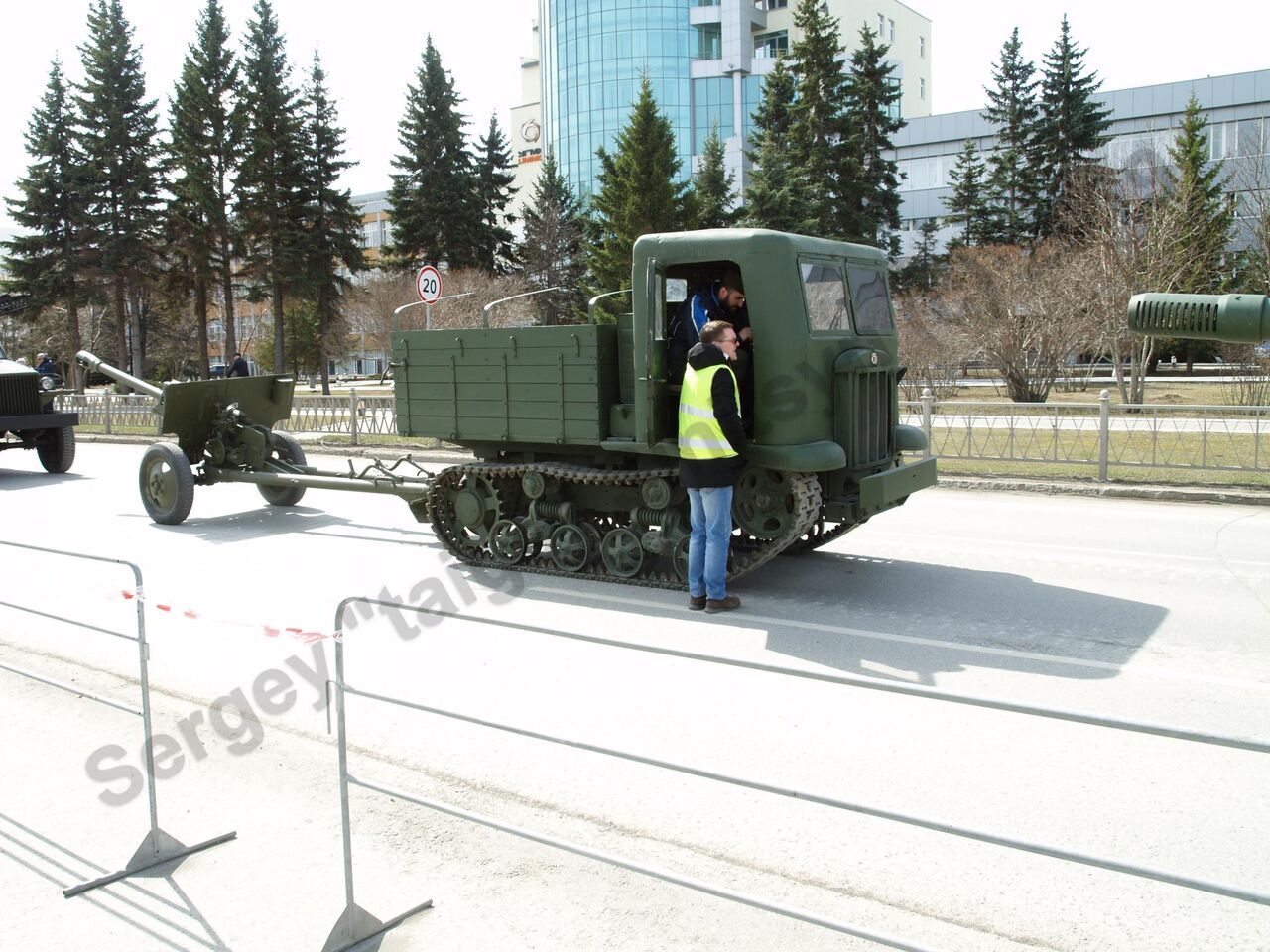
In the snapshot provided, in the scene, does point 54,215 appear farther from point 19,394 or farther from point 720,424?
point 720,424

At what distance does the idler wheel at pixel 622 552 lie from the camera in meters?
8.47

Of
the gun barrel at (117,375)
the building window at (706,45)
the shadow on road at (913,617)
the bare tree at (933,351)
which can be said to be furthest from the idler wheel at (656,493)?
the building window at (706,45)

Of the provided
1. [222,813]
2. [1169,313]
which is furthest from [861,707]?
[222,813]

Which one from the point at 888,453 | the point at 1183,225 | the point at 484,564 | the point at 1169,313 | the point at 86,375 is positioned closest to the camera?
the point at 1169,313

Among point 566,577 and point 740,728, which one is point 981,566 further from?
point 740,728

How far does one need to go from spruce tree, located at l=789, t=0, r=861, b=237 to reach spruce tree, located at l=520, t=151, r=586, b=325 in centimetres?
1275

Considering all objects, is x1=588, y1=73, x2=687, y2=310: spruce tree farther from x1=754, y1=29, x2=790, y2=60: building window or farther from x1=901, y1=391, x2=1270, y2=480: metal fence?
x1=901, y1=391, x2=1270, y2=480: metal fence

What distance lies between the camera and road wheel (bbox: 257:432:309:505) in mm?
12773

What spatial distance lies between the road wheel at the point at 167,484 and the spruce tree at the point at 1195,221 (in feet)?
84.2

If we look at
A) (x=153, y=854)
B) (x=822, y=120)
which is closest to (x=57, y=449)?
(x=153, y=854)

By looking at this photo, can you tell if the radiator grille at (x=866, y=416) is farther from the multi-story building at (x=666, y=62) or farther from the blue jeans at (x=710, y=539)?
the multi-story building at (x=666, y=62)

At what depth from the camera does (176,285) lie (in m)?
49.2

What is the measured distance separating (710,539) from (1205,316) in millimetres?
4154

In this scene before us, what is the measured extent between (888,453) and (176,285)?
4741 cm
